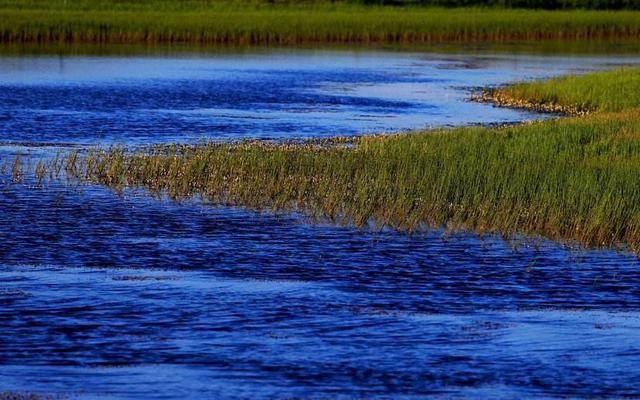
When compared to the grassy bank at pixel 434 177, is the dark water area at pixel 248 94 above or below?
below

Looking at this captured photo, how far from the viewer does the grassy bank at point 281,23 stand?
207ft

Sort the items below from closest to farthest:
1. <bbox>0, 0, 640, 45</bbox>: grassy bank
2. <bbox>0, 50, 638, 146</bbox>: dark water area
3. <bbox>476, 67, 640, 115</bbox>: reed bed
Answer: <bbox>0, 50, 638, 146</bbox>: dark water area
<bbox>476, 67, 640, 115</bbox>: reed bed
<bbox>0, 0, 640, 45</bbox>: grassy bank

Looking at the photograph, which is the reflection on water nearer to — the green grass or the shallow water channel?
the shallow water channel

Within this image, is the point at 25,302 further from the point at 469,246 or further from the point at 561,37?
the point at 561,37

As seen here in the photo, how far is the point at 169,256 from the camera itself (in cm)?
1611

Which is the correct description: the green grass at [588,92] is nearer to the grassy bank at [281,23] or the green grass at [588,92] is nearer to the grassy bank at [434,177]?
the grassy bank at [434,177]

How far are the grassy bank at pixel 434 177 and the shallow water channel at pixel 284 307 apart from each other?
68cm

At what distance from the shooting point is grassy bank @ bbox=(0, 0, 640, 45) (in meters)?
63.2

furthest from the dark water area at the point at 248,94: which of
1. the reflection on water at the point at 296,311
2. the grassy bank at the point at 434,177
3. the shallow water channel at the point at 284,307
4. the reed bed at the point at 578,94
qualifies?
the reflection on water at the point at 296,311

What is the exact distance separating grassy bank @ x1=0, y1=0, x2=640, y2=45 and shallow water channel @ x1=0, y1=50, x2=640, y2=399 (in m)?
42.5

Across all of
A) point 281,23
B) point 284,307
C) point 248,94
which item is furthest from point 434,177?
point 281,23

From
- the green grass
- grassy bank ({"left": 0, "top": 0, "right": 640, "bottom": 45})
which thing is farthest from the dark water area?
grassy bank ({"left": 0, "top": 0, "right": 640, "bottom": 45})

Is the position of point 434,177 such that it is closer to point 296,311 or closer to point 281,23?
Result: point 296,311

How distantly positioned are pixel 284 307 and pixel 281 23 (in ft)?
185
